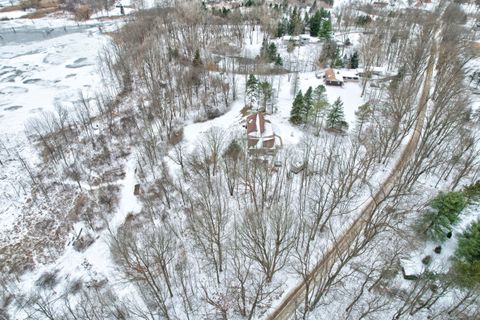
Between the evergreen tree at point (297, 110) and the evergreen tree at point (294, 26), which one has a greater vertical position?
the evergreen tree at point (294, 26)

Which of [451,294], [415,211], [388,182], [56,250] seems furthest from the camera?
[388,182]

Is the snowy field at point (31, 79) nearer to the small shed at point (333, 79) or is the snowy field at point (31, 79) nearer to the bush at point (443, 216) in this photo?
the bush at point (443, 216)

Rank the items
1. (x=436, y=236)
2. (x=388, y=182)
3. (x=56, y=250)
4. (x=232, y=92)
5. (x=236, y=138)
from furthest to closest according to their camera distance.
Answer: (x=232, y=92)
(x=236, y=138)
(x=388, y=182)
(x=56, y=250)
(x=436, y=236)

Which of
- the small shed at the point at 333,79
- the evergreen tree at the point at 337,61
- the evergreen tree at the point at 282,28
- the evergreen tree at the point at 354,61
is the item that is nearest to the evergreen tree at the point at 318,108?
the small shed at the point at 333,79

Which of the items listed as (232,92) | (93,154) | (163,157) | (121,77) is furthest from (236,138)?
(121,77)

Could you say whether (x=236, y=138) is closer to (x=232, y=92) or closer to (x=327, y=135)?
(x=327, y=135)

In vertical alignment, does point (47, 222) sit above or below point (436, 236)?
below

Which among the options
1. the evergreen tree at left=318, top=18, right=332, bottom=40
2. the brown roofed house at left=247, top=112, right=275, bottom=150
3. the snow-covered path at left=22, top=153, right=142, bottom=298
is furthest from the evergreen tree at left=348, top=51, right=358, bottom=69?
the snow-covered path at left=22, top=153, right=142, bottom=298
